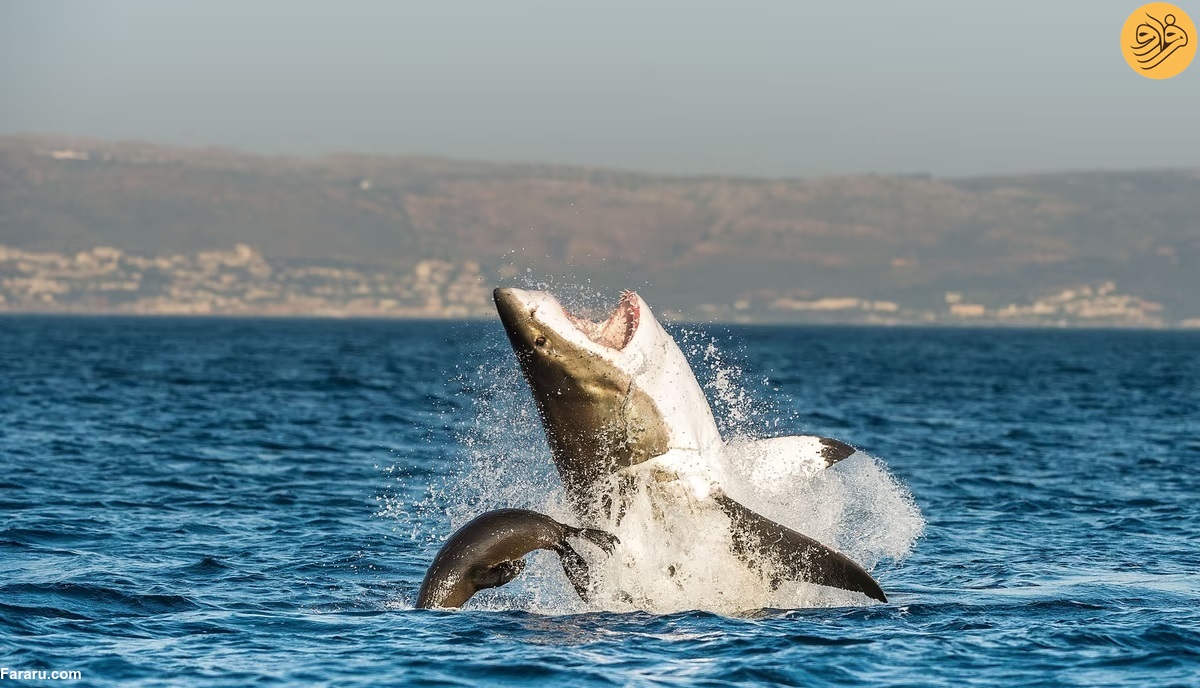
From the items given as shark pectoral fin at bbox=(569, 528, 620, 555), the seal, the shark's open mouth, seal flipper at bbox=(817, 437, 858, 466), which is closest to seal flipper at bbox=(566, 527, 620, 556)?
shark pectoral fin at bbox=(569, 528, 620, 555)

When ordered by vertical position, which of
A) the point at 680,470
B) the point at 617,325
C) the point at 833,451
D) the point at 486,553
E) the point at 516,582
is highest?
the point at 617,325

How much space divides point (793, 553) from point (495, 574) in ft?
9.05

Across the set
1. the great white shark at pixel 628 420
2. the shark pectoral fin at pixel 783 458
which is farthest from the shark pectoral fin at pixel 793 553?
the shark pectoral fin at pixel 783 458

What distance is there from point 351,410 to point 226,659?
103 ft

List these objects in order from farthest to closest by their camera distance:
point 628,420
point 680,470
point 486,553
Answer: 1. point 680,470
2. point 628,420
3. point 486,553

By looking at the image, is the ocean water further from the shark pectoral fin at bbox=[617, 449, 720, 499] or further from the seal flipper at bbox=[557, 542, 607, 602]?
the shark pectoral fin at bbox=[617, 449, 720, 499]

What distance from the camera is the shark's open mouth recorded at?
13.3 metres

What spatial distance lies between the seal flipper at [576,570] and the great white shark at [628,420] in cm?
42

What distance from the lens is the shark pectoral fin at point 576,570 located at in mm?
13567

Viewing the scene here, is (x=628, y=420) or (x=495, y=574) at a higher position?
(x=628, y=420)

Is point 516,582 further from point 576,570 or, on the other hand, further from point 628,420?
point 628,420

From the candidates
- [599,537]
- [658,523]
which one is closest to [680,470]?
[658,523]

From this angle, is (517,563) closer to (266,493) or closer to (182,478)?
(266,493)

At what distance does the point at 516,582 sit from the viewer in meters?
15.7
